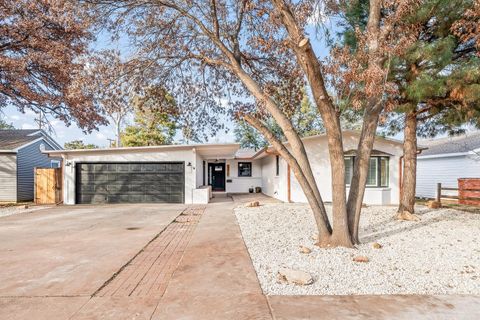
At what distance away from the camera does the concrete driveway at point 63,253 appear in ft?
12.7

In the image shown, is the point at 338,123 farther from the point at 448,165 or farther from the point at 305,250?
the point at 448,165

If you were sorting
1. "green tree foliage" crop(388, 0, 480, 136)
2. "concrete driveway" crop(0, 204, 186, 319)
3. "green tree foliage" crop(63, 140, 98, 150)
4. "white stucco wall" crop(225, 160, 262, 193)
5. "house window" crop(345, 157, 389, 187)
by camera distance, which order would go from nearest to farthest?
1. "concrete driveway" crop(0, 204, 186, 319)
2. "green tree foliage" crop(388, 0, 480, 136)
3. "house window" crop(345, 157, 389, 187)
4. "white stucco wall" crop(225, 160, 262, 193)
5. "green tree foliage" crop(63, 140, 98, 150)

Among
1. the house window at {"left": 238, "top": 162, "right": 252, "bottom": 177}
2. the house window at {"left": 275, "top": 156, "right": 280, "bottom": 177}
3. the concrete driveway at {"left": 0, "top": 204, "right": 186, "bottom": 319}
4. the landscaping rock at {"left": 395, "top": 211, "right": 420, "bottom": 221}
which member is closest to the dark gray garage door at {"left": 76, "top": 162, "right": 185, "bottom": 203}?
the concrete driveway at {"left": 0, "top": 204, "right": 186, "bottom": 319}

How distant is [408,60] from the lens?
835 centimetres

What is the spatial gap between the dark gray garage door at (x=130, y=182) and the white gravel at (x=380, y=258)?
6554 mm

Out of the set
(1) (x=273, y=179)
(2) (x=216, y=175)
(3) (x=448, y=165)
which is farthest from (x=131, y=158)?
(3) (x=448, y=165)

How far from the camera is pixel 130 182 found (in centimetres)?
1472

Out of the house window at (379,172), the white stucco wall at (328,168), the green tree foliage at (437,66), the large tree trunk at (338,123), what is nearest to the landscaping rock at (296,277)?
the large tree trunk at (338,123)

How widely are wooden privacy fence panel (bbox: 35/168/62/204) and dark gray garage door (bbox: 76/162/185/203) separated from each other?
1416mm

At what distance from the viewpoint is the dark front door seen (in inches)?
884

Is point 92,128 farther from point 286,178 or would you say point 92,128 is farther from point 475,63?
point 475,63

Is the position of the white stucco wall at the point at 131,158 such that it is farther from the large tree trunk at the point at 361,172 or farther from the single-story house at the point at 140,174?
the large tree trunk at the point at 361,172

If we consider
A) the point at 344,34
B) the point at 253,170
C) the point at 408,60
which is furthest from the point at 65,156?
the point at 408,60

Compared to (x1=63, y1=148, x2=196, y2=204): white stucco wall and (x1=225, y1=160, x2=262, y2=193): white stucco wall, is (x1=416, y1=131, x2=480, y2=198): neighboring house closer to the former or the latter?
(x1=225, y1=160, x2=262, y2=193): white stucco wall
